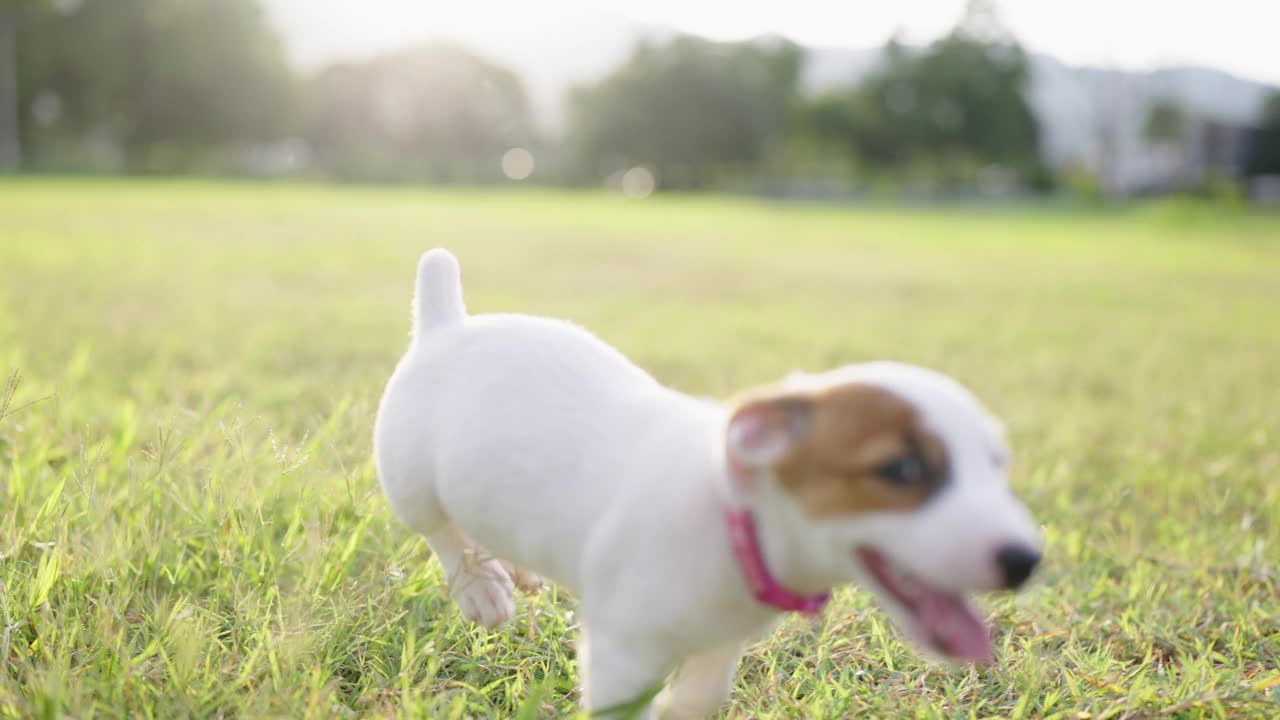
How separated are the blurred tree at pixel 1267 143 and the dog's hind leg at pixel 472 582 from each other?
7520cm

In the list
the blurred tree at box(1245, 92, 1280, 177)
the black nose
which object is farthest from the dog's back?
the blurred tree at box(1245, 92, 1280, 177)

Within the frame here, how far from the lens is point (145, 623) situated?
2.09 m

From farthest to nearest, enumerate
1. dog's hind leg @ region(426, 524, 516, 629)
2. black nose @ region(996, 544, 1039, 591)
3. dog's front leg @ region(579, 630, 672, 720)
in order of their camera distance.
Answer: dog's hind leg @ region(426, 524, 516, 629) < dog's front leg @ region(579, 630, 672, 720) < black nose @ region(996, 544, 1039, 591)

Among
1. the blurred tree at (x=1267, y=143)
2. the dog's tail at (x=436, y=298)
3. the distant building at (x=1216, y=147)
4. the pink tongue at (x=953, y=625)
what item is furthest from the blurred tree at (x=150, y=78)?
the blurred tree at (x=1267, y=143)

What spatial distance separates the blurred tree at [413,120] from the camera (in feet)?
186

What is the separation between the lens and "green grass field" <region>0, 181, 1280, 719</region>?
2.10 metres

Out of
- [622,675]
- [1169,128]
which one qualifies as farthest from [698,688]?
[1169,128]

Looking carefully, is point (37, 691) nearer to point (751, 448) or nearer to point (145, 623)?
point (145, 623)

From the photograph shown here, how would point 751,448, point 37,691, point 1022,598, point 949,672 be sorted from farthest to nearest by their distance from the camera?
point 1022,598 → point 949,672 → point 37,691 → point 751,448

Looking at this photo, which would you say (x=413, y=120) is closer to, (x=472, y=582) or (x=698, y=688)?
(x=472, y=582)

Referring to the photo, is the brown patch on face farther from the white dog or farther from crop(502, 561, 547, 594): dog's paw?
crop(502, 561, 547, 594): dog's paw

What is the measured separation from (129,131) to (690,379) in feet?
161

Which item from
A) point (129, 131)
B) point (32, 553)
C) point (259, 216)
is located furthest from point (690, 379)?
point (129, 131)

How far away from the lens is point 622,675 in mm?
1658
